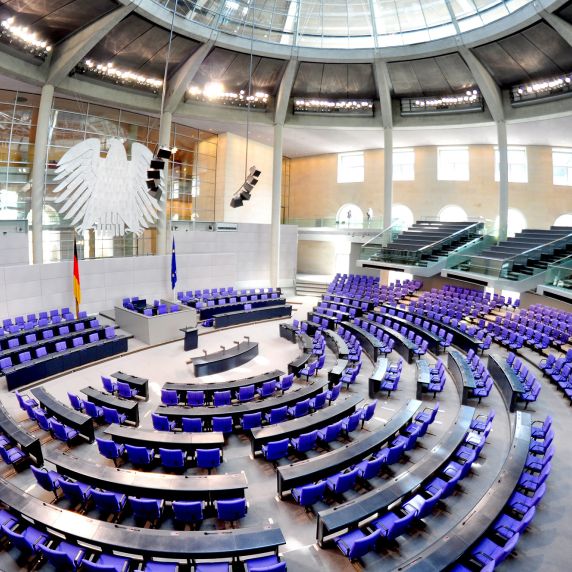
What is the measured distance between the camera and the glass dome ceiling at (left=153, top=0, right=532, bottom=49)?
17141 millimetres

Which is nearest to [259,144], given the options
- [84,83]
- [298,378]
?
[84,83]

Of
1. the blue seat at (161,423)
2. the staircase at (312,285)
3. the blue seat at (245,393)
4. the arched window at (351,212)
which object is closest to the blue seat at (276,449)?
the blue seat at (161,423)

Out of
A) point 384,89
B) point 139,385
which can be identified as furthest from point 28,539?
point 384,89

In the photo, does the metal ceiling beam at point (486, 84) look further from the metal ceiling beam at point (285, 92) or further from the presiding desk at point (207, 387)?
the presiding desk at point (207, 387)

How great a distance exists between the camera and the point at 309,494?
5.91m

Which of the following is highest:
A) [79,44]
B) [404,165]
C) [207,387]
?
[79,44]

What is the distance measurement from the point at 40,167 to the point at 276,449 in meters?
15.8

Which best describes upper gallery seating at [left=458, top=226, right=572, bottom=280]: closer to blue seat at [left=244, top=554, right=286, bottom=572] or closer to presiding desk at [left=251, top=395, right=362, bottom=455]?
presiding desk at [left=251, top=395, right=362, bottom=455]

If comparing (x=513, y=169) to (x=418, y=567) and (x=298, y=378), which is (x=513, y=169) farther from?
(x=418, y=567)

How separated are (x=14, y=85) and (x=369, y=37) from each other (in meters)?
16.3

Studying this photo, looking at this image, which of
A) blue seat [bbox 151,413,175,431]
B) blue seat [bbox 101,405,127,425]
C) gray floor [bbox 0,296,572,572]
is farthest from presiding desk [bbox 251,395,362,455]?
blue seat [bbox 101,405,127,425]

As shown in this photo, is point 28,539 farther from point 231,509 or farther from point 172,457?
point 231,509

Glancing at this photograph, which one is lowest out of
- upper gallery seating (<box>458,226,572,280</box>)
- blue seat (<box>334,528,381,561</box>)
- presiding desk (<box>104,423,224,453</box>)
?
blue seat (<box>334,528,381,561</box>)

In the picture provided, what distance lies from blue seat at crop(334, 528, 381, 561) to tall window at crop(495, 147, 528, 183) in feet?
81.9
